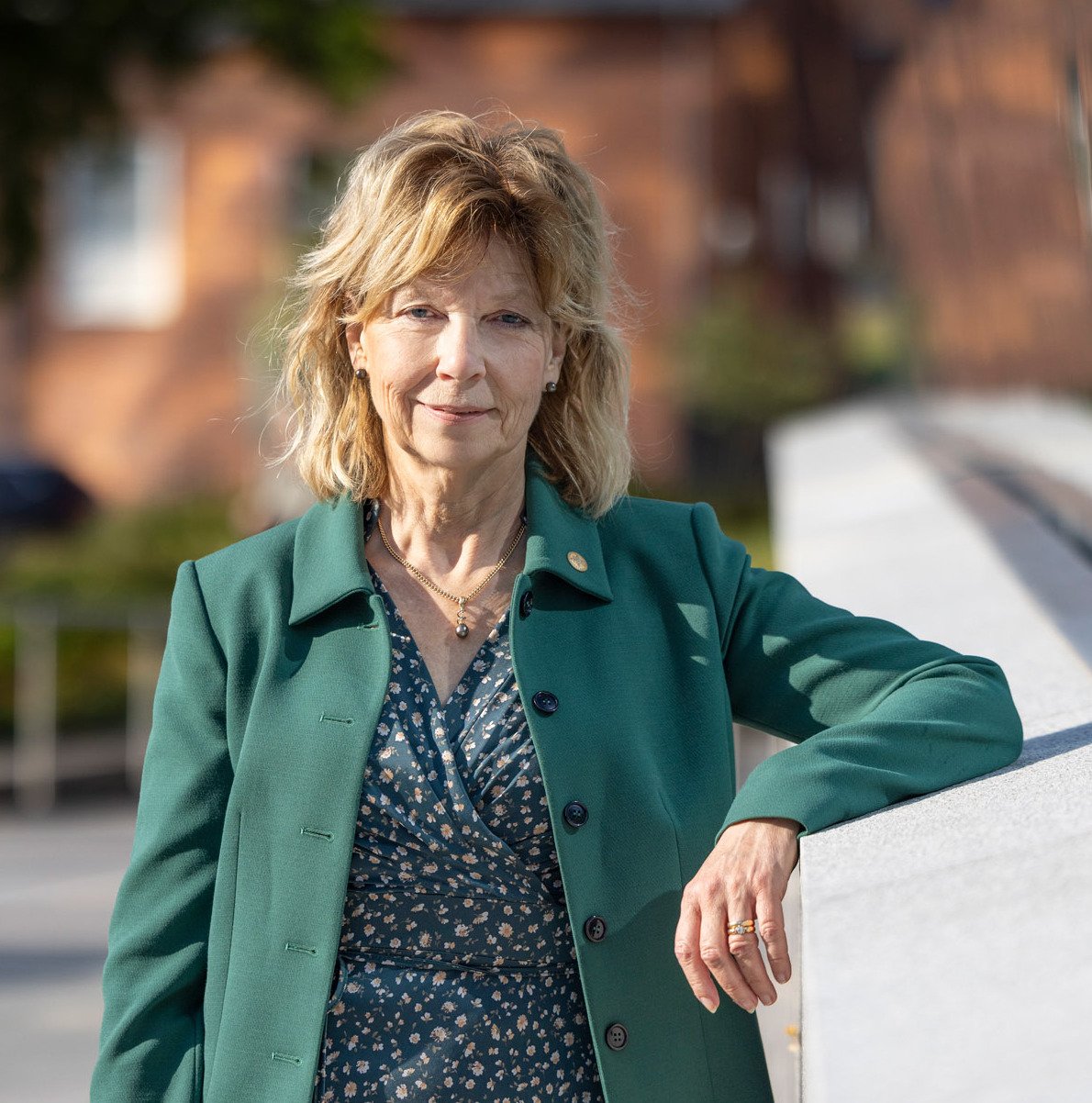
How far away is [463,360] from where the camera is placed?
7.89 feet

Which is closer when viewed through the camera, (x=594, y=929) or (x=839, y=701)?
(x=594, y=929)

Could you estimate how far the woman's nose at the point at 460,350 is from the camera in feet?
7.89

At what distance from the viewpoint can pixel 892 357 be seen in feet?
59.0

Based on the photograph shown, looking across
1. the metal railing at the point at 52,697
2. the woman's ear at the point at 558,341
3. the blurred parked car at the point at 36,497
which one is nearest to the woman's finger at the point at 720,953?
the woman's ear at the point at 558,341

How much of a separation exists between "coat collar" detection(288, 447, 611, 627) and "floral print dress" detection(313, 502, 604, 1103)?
0.71 ft

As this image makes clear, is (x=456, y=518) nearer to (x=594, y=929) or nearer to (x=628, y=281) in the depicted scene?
(x=594, y=929)

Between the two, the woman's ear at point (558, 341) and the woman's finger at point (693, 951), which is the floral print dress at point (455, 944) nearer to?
the woman's finger at point (693, 951)

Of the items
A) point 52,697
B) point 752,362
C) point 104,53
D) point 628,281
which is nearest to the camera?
point 628,281

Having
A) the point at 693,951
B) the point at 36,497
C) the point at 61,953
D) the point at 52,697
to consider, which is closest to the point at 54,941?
the point at 61,953

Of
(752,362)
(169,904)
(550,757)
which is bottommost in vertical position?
(169,904)

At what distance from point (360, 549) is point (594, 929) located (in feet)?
2.00

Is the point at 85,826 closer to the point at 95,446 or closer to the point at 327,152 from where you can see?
the point at 327,152

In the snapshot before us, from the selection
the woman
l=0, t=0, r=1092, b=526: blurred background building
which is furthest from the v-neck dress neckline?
l=0, t=0, r=1092, b=526: blurred background building

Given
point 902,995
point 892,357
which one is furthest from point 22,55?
point 902,995
